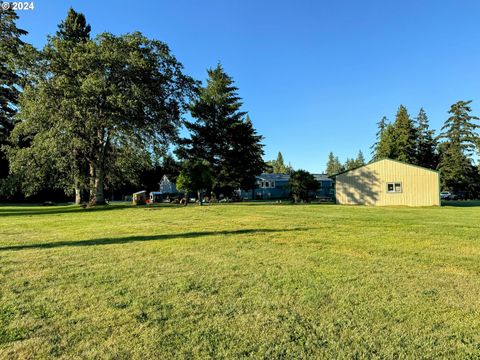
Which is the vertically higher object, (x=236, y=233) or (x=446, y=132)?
(x=446, y=132)

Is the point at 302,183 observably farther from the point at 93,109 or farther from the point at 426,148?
the point at 426,148

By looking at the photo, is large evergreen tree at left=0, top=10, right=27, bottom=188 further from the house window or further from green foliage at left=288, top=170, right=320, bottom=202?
the house window

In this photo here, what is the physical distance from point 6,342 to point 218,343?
1878mm

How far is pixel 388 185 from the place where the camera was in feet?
89.1

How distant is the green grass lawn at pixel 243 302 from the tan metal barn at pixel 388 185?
21.2 meters

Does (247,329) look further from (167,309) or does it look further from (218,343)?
(167,309)

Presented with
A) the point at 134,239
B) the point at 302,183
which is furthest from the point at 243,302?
the point at 302,183

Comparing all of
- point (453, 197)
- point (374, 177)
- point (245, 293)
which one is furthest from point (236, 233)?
point (453, 197)

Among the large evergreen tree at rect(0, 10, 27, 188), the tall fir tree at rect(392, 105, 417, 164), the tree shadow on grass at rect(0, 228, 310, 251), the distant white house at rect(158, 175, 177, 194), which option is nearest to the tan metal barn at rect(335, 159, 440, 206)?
the tree shadow on grass at rect(0, 228, 310, 251)

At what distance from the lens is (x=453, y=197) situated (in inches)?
1939

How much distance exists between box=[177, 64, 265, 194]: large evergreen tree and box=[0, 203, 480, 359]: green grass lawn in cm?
3017

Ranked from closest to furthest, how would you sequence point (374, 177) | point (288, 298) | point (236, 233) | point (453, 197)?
point (288, 298), point (236, 233), point (374, 177), point (453, 197)

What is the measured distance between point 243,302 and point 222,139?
112 ft

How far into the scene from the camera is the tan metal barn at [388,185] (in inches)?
1001
